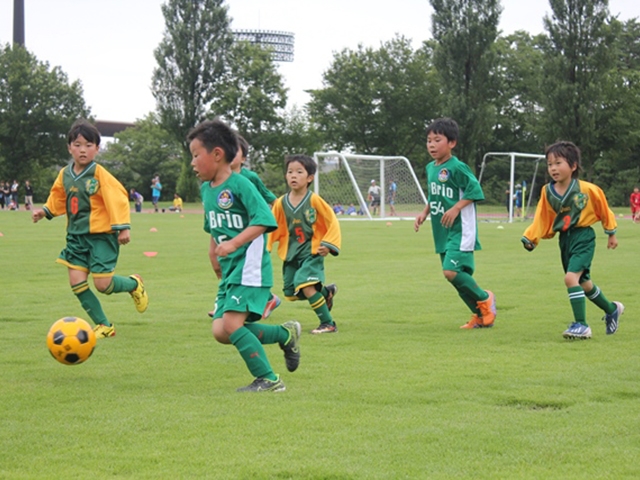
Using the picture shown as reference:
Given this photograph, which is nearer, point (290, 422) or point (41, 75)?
point (290, 422)

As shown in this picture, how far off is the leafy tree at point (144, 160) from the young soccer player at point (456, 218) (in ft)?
192

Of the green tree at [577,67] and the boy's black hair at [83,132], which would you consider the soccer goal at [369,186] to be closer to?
the green tree at [577,67]

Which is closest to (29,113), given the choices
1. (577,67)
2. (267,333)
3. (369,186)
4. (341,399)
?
(369,186)

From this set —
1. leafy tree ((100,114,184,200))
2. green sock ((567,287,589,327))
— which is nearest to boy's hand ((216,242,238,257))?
green sock ((567,287,589,327))

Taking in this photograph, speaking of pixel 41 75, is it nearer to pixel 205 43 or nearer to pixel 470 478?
pixel 205 43

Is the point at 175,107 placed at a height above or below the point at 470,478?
above

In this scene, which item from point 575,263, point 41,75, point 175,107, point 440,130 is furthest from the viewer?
point 41,75

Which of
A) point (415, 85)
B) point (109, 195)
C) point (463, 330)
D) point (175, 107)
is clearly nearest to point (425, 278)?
point (463, 330)

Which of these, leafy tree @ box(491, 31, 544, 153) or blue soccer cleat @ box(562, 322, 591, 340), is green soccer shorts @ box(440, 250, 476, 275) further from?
leafy tree @ box(491, 31, 544, 153)

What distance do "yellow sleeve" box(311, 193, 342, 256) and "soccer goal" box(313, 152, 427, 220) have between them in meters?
27.7

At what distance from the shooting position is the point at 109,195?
23.5 feet

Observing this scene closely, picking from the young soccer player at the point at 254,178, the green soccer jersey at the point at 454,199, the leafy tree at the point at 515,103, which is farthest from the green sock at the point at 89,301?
the leafy tree at the point at 515,103

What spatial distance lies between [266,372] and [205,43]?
48848 millimetres

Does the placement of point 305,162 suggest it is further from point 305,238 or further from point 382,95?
point 382,95
